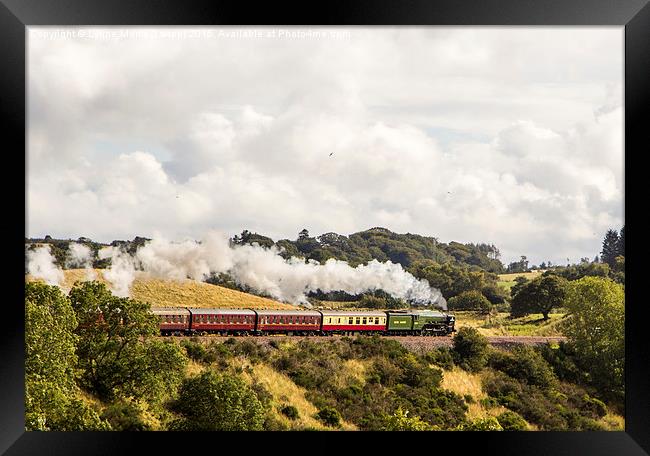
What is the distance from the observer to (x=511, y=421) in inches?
313

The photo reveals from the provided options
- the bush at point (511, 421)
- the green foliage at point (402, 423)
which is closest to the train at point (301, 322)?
the green foliage at point (402, 423)

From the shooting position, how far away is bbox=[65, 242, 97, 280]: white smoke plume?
713 centimetres

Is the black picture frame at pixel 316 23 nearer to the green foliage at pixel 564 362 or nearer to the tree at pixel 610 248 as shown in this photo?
the tree at pixel 610 248

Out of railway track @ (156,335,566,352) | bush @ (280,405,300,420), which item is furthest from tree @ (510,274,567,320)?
bush @ (280,405,300,420)

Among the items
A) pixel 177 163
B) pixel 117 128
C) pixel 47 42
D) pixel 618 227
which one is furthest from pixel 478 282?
pixel 47 42

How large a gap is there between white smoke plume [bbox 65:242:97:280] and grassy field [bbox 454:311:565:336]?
3895 millimetres

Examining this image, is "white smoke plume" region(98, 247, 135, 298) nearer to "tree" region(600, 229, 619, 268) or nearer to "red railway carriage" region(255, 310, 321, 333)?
"red railway carriage" region(255, 310, 321, 333)

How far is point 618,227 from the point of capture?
766 centimetres

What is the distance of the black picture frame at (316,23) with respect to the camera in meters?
3.92

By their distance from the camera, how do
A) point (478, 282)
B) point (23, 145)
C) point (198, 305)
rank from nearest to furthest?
point (23, 145) → point (198, 305) → point (478, 282)

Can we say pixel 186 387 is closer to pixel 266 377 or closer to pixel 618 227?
pixel 266 377

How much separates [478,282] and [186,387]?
3350mm

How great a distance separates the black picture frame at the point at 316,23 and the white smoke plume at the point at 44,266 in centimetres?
297

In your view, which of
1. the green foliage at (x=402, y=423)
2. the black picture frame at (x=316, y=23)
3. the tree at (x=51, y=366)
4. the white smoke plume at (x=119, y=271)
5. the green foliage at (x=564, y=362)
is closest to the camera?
the black picture frame at (x=316, y=23)
